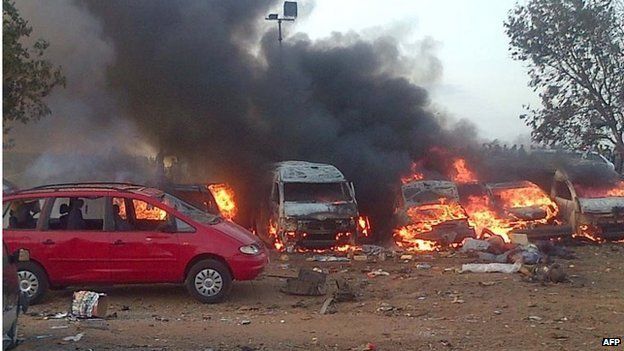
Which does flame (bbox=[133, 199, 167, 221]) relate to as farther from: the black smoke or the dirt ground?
the black smoke

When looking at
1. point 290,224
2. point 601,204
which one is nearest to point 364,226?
point 290,224

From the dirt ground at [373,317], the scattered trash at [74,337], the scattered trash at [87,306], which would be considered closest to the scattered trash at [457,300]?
the dirt ground at [373,317]

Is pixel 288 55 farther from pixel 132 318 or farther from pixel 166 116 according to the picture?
pixel 132 318

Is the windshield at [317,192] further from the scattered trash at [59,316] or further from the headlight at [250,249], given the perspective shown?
the scattered trash at [59,316]

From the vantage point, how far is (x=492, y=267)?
11.0 m

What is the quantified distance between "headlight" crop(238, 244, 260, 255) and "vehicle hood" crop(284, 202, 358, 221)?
4.73 meters

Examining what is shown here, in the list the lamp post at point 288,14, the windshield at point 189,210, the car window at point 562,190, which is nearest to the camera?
the windshield at point 189,210

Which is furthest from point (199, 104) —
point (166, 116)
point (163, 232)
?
point (163, 232)

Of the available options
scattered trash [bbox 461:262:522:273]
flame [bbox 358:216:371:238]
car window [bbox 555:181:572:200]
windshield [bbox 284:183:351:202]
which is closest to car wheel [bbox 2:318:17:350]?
scattered trash [bbox 461:262:522:273]

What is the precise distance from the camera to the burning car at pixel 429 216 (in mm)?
14031

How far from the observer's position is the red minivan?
8.51 metres

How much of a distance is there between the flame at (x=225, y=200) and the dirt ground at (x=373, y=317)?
6309 mm

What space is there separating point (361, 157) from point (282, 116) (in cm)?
367

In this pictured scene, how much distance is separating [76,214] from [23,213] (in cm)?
68
